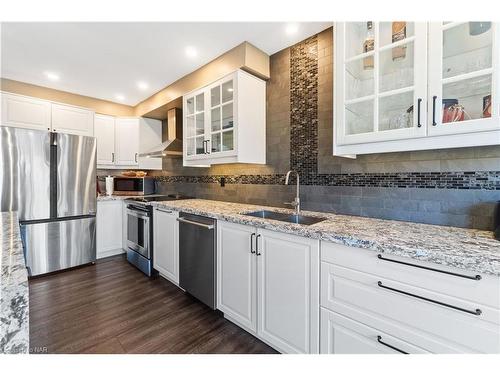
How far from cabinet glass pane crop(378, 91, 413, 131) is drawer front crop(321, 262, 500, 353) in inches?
35.8

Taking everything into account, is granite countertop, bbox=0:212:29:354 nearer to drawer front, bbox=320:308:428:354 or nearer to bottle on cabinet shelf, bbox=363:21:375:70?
drawer front, bbox=320:308:428:354

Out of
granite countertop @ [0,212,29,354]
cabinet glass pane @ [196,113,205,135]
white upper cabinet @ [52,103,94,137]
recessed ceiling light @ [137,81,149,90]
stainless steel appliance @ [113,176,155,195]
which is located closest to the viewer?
granite countertop @ [0,212,29,354]

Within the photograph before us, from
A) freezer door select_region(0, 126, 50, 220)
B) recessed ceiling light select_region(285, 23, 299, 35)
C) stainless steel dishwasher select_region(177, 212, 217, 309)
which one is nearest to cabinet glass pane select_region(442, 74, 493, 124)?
recessed ceiling light select_region(285, 23, 299, 35)

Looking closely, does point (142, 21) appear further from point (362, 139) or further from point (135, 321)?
point (135, 321)

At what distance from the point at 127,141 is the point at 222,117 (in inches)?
93.4

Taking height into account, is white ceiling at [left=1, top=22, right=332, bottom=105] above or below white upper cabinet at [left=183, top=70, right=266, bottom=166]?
above

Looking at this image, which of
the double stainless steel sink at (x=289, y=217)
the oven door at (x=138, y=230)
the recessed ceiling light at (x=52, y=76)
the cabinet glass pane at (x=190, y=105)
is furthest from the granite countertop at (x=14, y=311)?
the recessed ceiling light at (x=52, y=76)

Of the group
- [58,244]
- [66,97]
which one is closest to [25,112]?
[66,97]

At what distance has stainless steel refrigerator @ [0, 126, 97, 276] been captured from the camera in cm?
257

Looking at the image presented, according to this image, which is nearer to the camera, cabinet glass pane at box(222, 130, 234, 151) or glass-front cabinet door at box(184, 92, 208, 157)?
cabinet glass pane at box(222, 130, 234, 151)

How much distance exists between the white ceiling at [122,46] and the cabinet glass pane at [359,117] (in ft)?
2.98

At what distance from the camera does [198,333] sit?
1.75 m

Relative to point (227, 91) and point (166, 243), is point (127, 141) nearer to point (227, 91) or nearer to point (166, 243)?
point (166, 243)

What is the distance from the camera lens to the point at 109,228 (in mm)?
3410
